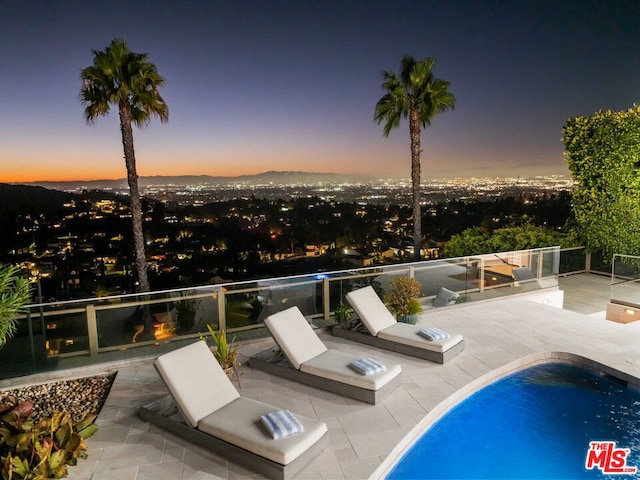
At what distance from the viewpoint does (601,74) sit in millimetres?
17188

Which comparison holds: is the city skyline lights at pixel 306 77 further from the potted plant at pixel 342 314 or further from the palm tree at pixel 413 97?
the potted plant at pixel 342 314

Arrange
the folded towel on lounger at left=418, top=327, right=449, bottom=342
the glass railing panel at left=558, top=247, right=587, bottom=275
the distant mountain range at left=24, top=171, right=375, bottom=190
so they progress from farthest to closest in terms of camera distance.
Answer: the distant mountain range at left=24, top=171, right=375, bottom=190, the glass railing panel at left=558, top=247, right=587, bottom=275, the folded towel on lounger at left=418, top=327, right=449, bottom=342

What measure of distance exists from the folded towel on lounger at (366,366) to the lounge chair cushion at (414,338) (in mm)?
1294

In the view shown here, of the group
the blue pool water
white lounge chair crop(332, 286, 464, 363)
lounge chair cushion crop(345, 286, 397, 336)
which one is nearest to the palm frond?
lounge chair cushion crop(345, 286, 397, 336)

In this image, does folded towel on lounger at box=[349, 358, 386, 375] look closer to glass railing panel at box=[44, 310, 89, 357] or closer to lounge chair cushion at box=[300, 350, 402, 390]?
lounge chair cushion at box=[300, 350, 402, 390]

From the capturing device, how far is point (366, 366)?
535cm

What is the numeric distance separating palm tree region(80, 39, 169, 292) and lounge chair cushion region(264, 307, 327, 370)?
8994mm

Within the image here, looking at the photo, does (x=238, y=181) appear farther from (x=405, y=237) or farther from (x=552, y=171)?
(x=552, y=171)

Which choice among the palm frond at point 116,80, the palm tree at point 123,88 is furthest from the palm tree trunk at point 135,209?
the palm frond at point 116,80

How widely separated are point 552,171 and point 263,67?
52.6 feet

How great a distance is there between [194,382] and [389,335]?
3.23 m

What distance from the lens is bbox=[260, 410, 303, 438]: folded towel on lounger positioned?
4.00 metres

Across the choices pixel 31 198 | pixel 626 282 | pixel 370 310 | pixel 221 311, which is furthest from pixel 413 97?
pixel 31 198

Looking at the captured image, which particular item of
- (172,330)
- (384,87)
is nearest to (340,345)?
(172,330)
